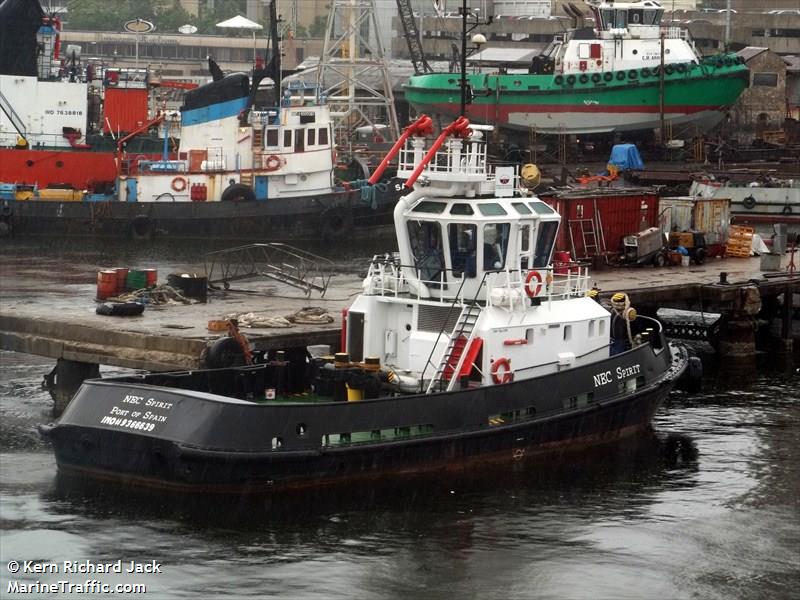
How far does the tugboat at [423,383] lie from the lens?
1962cm

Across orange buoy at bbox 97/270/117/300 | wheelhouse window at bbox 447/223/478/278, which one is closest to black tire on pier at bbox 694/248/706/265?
orange buoy at bbox 97/270/117/300

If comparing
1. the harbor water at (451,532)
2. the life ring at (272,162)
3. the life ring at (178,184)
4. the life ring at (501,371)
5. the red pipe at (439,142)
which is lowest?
the harbor water at (451,532)

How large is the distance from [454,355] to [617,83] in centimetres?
4176

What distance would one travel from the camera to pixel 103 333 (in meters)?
24.7

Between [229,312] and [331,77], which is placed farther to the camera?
[331,77]

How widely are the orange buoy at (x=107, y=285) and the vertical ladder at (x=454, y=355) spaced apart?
9362 millimetres

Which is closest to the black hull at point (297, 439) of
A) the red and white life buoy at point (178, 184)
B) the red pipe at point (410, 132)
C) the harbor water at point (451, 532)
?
the harbor water at point (451, 532)

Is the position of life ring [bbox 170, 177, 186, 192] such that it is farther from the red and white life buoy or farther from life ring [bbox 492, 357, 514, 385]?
life ring [bbox 492, 357, 514, 385]

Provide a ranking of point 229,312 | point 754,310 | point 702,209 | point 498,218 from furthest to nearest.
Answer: point 702,209
point 754,310
point 229,312
point 498,218

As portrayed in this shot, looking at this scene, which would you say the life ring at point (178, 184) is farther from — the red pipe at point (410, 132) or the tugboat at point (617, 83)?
the red pipe at point (410, 132)

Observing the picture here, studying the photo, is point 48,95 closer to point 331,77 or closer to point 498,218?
point 331,77

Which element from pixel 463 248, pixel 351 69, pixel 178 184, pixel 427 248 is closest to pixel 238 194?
pixel 178 184

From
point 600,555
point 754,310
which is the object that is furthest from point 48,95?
point 600,555

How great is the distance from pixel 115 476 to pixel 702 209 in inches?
793
